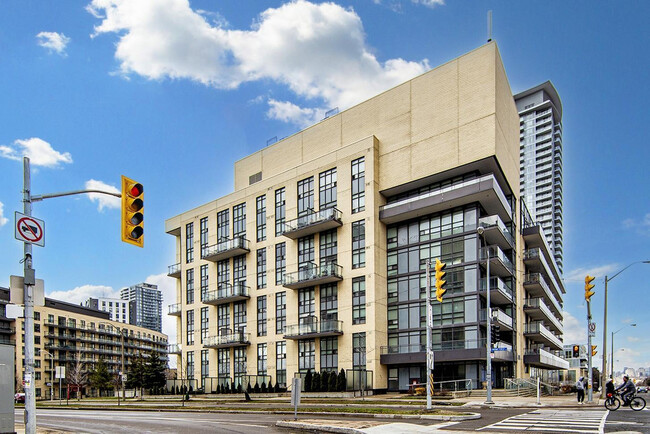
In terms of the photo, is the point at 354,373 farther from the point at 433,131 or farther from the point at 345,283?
the point at 433,131

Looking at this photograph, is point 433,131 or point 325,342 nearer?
point 433,131

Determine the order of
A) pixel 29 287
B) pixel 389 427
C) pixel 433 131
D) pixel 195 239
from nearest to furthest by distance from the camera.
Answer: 1. pixel 29 287
2. pixel 389 427
3. pixel 433 131
4. pixel 195 239

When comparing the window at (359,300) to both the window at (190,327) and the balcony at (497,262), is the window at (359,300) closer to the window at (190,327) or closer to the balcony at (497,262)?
the balcony at (497,262)

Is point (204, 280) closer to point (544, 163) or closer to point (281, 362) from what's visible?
point (281, 362)

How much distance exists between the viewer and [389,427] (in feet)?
59.5

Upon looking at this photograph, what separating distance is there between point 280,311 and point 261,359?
621 cm

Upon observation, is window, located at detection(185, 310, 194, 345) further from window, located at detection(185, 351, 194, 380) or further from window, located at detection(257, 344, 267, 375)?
window, located at detection(257, 344, 267, 375)

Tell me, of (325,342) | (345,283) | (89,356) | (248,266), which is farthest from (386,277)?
(89,356)

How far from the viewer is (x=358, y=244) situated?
A: 53.2 m

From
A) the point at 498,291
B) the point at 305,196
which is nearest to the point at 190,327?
the point at 305,196

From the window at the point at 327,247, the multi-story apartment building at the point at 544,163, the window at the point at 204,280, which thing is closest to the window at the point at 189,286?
the window at the point at 204,280

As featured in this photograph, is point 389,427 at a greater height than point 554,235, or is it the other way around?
point 554,235

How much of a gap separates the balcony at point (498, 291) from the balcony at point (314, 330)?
14280 millimetres

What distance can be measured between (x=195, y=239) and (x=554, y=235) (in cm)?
11250
